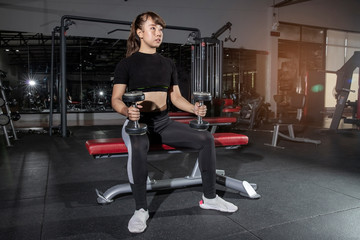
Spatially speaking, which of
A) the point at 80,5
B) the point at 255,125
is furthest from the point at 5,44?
the point at 255,125

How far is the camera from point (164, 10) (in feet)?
24.6

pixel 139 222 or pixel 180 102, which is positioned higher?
pixel 180 102

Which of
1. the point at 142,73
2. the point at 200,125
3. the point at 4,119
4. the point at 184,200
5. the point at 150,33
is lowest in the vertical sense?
the point at 184,200

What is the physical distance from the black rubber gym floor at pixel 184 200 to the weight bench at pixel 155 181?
0.20 ft

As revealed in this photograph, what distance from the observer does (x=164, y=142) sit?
1.80m

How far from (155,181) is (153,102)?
24.8 inches

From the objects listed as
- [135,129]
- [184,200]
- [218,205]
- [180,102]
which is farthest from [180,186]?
[135,129]

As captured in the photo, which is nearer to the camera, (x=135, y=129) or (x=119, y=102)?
(x=135, y=129)

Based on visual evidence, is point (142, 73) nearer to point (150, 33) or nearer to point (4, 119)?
point (150, 33)

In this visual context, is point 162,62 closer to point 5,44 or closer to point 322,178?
point 322,178

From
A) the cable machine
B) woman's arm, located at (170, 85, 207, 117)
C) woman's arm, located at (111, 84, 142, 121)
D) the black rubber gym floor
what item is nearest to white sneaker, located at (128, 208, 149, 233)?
the black rubber gym floor

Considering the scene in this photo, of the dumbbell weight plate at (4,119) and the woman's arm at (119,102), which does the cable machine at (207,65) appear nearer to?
the dumbbell weight plate at (4,119)

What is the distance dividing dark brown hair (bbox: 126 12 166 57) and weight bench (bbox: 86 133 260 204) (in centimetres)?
60

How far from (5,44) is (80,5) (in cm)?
190
